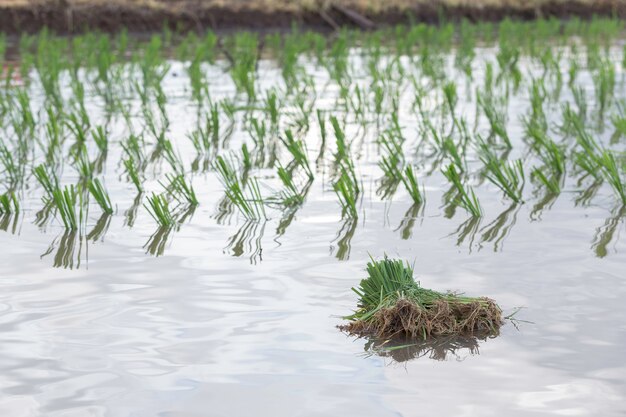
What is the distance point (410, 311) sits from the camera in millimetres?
2764

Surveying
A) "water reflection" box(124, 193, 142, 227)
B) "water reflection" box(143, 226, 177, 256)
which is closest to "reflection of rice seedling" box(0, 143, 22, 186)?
"water reflection" box(124, 193, 142, 227)

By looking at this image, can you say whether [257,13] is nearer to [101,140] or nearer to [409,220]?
[101,140]

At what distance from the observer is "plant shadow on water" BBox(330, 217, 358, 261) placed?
3.59m

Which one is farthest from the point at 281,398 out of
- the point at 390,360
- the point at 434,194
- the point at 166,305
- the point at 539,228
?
the point at 434,194

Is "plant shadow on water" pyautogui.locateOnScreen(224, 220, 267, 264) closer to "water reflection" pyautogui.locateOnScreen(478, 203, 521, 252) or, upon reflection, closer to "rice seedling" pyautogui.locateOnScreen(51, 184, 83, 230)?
"rice seedling" pyautogui.locateOnScreen(51, 184, 83, 230)

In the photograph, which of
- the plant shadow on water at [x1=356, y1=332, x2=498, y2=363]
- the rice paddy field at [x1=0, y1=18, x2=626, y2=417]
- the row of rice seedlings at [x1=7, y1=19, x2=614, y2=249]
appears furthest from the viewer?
the row of rice seedlings at [x1=7, y1=19, x2=614, y2=249]

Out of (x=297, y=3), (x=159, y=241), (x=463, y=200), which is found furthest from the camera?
(x=297, y=3)

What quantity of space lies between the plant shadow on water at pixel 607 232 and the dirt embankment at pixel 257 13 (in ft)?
32.2

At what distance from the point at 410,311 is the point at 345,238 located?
104cm

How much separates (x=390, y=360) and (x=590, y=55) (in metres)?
7.06

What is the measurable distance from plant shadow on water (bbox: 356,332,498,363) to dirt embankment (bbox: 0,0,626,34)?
10.9m

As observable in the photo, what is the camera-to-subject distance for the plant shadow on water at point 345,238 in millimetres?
3586

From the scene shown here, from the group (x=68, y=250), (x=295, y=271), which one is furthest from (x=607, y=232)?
(x=68, y=250)

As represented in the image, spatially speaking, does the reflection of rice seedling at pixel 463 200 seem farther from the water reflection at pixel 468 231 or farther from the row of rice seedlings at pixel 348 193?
the row of rice seedlings at pixel 348 193
